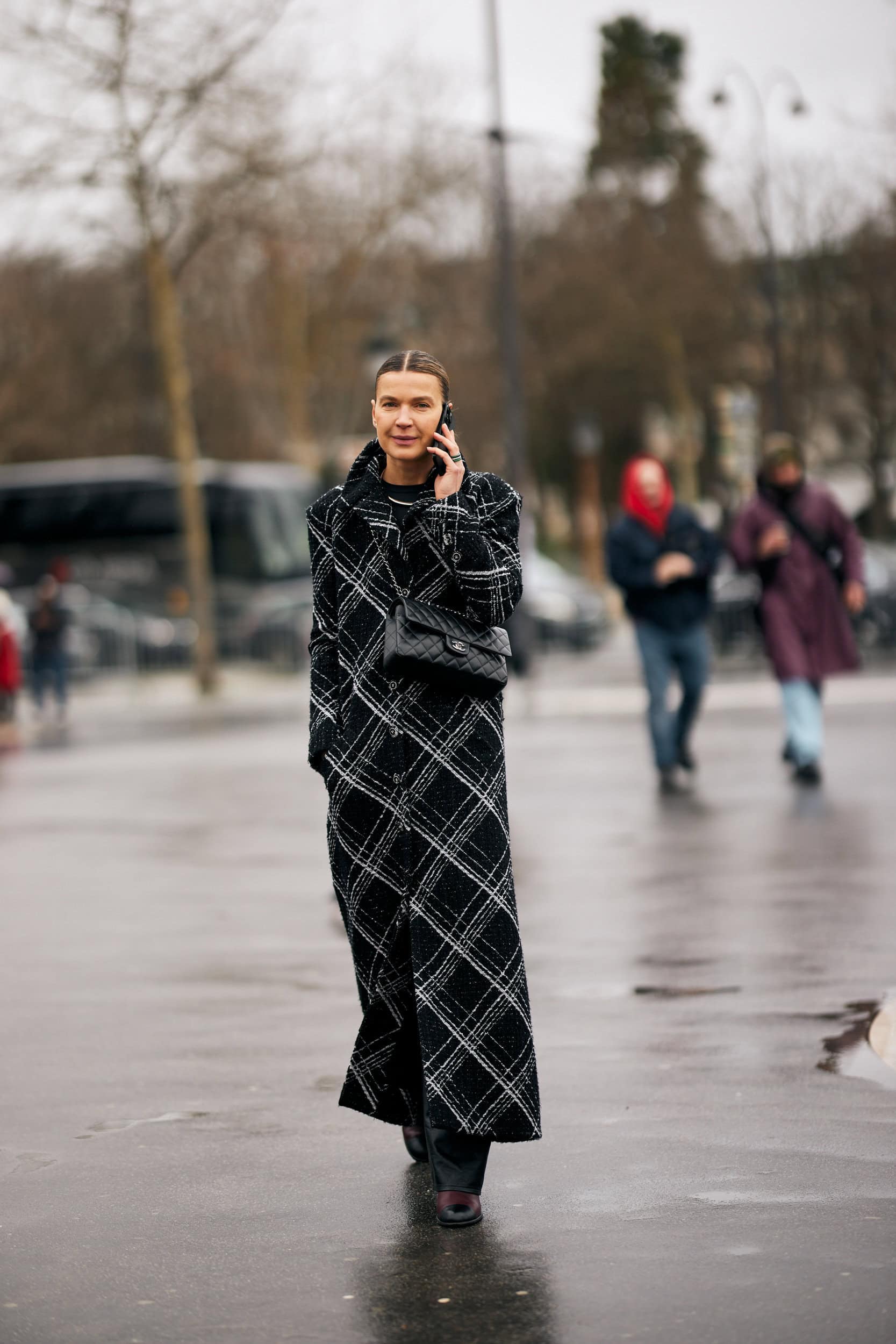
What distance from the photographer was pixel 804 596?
41.7 feet

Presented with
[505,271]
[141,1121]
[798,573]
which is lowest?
[141,1121]

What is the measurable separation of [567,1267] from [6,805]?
35.4ft

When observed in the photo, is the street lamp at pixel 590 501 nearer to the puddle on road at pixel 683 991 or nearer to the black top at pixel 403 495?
the puddle on road at pixel 683 991

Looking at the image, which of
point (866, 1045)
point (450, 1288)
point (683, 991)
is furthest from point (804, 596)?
point (450, 1288)

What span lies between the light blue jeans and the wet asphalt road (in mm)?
1268

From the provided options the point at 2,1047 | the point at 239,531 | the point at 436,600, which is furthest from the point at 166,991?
the point at 239,531

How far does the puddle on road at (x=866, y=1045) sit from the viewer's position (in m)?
5.92

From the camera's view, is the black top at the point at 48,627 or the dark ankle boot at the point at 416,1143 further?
the black top at the point at 48,627

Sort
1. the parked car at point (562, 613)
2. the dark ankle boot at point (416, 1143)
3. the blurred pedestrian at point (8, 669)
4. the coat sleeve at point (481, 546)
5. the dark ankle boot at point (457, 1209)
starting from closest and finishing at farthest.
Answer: the dark ankle boot at point (457, 1209)
the coat sleeve at point (481, 546)
the dark ankle boot at point (416, 1143)
the blurred pedestrian at point (8, 669)
the parked car at point (562, 613)

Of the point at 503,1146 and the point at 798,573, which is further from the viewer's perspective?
the point at 798,573

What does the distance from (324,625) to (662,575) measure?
802 cm

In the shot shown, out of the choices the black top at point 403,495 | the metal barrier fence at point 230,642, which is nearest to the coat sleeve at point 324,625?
the black top at point 403,495

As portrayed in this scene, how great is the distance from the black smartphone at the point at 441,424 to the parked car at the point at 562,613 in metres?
27.1

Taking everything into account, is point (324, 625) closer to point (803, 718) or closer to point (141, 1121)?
point (141, 1121)
